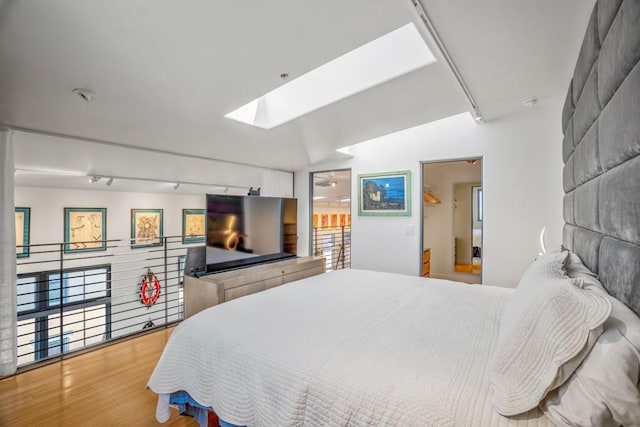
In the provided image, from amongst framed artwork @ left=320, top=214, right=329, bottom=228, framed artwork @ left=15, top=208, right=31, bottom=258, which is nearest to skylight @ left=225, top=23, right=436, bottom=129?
framed artwork @ left=320, top=214, right=329, bottom=228

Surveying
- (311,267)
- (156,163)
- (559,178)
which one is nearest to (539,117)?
(559,178)

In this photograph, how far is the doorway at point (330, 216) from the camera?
524cm

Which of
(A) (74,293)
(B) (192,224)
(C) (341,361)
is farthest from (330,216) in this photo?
(C) (341,361)

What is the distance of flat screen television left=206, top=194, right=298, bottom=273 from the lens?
3117 mm

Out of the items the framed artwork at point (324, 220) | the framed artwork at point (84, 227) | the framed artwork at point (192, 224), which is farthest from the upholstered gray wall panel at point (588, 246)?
the framed artwork at point (192, 224)

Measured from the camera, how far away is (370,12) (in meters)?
1.61

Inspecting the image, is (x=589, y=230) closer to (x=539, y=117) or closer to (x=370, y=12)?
(x=370, y=12)

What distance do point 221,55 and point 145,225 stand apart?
18.0 feet

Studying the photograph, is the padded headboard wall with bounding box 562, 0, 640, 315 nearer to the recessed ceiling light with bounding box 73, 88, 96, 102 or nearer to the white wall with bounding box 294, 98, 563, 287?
the white wall with bounding box 294, 98, 563, 287

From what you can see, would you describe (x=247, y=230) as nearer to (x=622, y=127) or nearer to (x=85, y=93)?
(x=85, y=93)

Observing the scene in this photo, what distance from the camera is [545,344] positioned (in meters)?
0.93

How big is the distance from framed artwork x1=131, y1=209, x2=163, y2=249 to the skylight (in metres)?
4.31

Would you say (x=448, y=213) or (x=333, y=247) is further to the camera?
(x=333, y=247)

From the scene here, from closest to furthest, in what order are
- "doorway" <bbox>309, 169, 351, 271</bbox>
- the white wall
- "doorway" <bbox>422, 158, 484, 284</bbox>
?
the white wall → "doorway" <bbox>309, 169, 351, 271</bbox> → "doorway" <bbox>422, 158, 484, 284</bbox>
